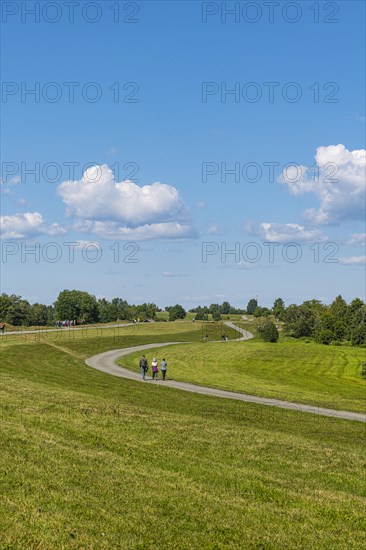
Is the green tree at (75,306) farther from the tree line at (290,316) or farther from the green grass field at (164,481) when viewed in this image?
the green grass field at (164,481)

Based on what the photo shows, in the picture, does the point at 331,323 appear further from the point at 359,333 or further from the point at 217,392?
the point at 217,392

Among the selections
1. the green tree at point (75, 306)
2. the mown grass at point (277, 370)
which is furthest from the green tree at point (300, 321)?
the green tree at point (75, 306)

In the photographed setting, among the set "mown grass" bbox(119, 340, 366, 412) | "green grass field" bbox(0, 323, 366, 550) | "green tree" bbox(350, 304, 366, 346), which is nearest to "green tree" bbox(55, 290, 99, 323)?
"green tree" bbox(350, 304, 366, 346)

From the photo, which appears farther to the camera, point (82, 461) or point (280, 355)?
point (280, 355)

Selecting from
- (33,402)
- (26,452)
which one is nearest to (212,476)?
(26,452)

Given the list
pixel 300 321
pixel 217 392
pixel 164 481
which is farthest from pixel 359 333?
pixel 164 481

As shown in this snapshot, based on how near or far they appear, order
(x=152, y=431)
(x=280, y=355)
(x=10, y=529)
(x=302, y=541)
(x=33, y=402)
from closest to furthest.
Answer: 1. (x=10, y=529)
2. (x=302, y=541)
3. (x=152, y=431)
4. (x=33, y=402)
5. (x=280, y=355)

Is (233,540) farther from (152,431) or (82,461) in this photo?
(152,431)

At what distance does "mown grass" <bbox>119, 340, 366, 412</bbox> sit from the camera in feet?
131

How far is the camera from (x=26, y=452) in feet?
45.2

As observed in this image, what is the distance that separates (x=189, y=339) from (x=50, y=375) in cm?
6773

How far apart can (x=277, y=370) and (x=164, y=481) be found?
5411cm

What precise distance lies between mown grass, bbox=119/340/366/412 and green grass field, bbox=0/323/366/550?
16743 mm

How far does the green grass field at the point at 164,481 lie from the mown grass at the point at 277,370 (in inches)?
659
